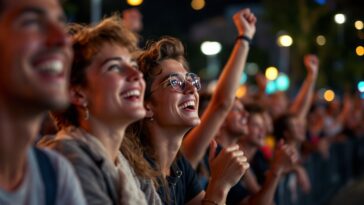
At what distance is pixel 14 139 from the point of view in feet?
7.14

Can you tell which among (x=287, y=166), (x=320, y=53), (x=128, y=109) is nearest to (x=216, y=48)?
(x=320, y=53)

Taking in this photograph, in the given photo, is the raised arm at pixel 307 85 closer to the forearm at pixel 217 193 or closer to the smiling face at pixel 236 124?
the smiling face at pixel 236 124

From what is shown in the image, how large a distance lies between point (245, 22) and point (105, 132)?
6.84ft

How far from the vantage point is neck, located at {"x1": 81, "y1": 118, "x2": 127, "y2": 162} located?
3053 mm

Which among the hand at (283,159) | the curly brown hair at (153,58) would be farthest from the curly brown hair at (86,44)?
the hand at (283,159)

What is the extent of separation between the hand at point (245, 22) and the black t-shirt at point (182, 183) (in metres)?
1.10

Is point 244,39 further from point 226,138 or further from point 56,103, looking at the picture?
point 56,103

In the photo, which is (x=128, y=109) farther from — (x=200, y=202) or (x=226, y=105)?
(x=226, y=105)

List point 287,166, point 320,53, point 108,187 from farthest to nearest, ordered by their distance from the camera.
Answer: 1. point 320,53
2. point 287,166
3. point 108,187

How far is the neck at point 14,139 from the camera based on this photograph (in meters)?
2.14

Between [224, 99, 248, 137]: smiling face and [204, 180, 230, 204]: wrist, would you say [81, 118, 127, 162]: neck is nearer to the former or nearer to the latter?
[204, 180, 230, 204]: wrist

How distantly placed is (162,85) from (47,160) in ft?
5.70

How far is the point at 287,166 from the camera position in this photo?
16.5 ft

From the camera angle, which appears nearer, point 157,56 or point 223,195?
point 223,195
